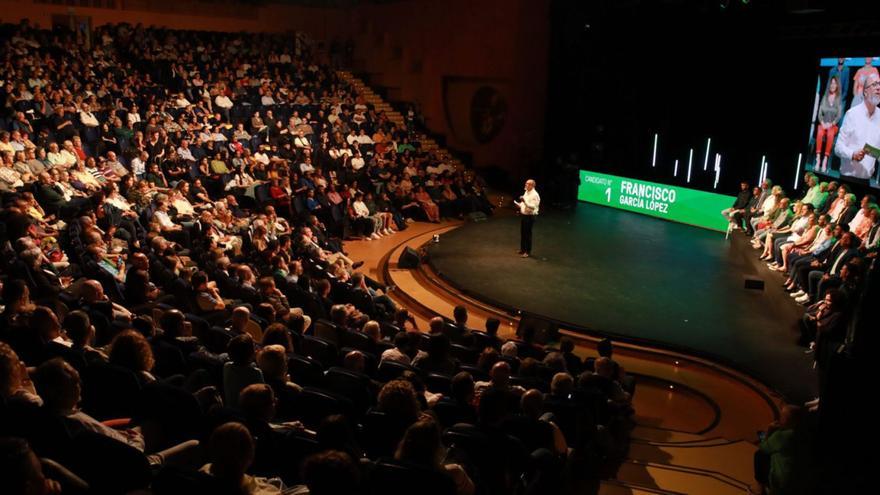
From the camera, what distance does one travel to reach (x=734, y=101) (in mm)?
13328

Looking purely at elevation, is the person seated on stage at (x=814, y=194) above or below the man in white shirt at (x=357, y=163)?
above

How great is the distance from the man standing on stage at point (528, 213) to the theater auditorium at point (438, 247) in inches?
1.4

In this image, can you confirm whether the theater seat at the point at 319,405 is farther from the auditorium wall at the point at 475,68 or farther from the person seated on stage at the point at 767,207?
the auditorium wall at the point at 475,68

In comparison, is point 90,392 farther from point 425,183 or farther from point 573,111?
point 573,111

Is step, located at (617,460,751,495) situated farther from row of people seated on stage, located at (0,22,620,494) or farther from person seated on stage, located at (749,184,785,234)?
person seated on stage, located at (749,184,785,234)

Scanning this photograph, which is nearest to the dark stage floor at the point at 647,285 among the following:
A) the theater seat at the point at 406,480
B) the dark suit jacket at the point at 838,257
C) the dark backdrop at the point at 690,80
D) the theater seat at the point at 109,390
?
the dark suit jacket at the point at 838,257

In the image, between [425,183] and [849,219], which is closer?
[849,219]

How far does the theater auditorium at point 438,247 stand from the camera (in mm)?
3514

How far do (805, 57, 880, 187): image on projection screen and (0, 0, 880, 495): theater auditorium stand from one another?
0.06 metres

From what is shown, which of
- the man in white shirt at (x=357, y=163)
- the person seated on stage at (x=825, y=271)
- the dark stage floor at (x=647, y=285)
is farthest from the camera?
the man in white shirt at (x=357, y=163)

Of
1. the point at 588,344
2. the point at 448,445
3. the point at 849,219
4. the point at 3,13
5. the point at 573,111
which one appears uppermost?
the point at 3,13

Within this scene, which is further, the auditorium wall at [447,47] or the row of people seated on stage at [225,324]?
the auditorium wall at [447,47]

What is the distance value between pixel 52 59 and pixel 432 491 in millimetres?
14064

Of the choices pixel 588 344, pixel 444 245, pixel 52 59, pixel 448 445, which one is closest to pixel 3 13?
pixel 52 59
